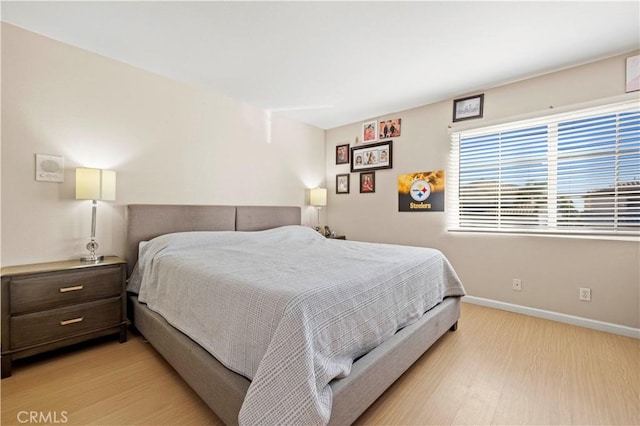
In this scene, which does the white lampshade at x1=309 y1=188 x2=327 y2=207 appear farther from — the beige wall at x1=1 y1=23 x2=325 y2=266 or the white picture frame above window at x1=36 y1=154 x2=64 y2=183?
the white picture frame above window at x1=36 y1=154 x2=64 y2=183

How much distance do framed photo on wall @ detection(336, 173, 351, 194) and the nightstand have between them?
10.2 feet

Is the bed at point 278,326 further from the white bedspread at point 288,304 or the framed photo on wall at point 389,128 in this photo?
the framed photo on wall at point 389,128

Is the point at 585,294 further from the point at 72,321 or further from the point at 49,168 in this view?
the point at 49,168

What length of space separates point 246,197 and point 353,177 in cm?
171

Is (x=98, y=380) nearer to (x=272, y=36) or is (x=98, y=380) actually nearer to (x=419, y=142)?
(x=272, y=36)

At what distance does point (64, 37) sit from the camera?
2295 mm

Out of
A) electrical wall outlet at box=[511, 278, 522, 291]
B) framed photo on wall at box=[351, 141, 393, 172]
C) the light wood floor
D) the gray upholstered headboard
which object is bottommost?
the light wood floor

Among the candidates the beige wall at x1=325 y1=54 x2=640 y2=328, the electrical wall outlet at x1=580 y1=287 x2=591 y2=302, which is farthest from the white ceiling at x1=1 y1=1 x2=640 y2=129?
the electrical wall outlet at x1=580 y1=287 x2=591 y2=302

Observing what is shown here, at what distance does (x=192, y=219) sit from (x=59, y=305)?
1285 millimetres

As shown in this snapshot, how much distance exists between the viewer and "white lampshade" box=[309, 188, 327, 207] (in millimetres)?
4418

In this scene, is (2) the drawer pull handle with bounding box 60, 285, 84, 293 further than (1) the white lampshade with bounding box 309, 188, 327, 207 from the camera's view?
No

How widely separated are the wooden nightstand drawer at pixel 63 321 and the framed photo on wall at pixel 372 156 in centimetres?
335

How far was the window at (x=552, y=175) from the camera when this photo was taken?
8.22ft

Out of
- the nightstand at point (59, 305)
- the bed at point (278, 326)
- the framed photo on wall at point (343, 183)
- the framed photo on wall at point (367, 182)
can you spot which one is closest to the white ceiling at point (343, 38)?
the framed photo on wall at point (367, 182)
